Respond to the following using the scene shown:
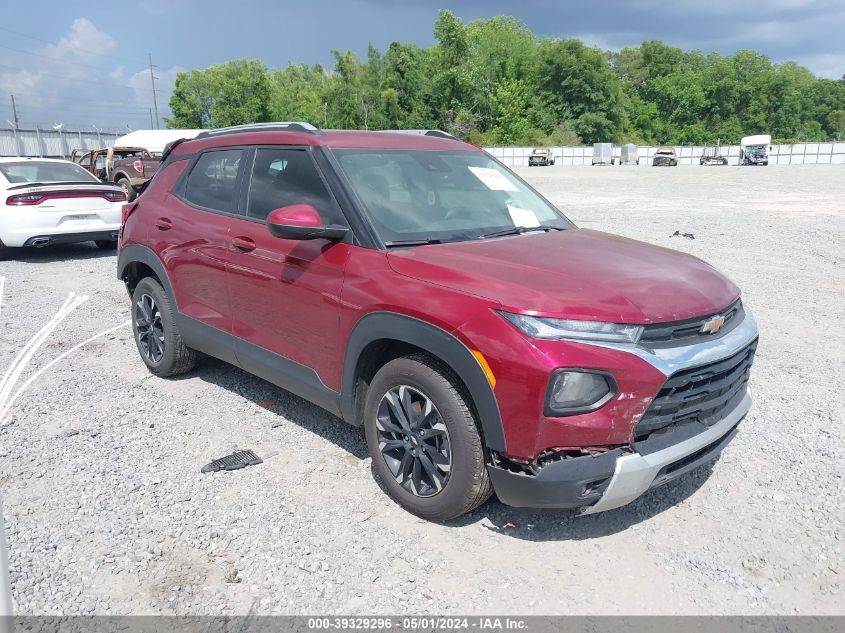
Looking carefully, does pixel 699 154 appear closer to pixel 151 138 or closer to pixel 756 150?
pixel 756 150

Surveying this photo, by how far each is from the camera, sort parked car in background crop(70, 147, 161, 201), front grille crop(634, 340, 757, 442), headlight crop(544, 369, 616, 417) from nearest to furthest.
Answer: headlight crop(544, 369, 616, 417) → front grille crop(634, 340, 757, 442) → parked car in background crop(70, 147, 161, 201)

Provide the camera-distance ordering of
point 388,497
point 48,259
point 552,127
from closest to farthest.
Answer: point 388,497, point 48,259, point 552,127

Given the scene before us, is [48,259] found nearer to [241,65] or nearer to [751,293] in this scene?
[751,293]

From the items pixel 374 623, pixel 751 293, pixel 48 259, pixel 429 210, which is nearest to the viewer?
pixel 374 623

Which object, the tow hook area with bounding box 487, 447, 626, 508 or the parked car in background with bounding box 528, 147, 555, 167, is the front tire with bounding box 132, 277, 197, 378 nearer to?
the tow hook area with bounding box 487, 447, 626, 508

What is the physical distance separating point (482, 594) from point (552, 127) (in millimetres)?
84130

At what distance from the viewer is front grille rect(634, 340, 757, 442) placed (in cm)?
280

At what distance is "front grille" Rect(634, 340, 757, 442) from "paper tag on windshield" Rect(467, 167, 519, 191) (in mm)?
1797

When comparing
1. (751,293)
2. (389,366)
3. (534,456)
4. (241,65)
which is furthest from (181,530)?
(241,65)

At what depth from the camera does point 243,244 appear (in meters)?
4.12

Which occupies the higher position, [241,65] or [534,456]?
[241,65]

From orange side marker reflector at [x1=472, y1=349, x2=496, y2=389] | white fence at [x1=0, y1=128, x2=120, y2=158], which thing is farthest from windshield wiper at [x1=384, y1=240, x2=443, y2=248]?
white fence at [x1=0, y1=128, x2=120, y2=158]

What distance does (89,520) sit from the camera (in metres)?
3.39

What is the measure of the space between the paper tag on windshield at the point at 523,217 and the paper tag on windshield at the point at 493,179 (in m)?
0.20
